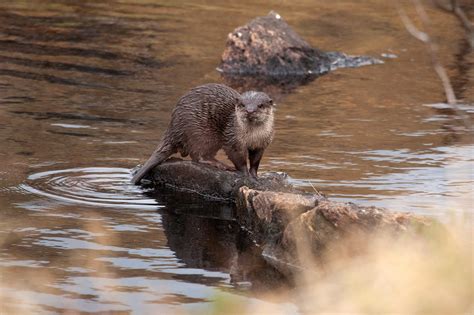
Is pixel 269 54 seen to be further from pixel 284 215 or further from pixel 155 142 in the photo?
pixel 284 215

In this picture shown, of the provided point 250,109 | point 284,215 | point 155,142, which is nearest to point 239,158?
point 250,109

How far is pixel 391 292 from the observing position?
418cm

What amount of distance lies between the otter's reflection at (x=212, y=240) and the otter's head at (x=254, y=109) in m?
0.64

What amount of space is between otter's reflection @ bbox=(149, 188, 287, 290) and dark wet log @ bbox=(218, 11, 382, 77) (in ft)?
18.4

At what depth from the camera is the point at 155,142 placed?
9609 mm

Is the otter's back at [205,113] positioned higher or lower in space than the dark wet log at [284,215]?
higher

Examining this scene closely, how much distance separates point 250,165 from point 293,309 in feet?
8.90

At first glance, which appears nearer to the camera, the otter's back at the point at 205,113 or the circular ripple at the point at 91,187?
the circular ripple at the point at 91,187

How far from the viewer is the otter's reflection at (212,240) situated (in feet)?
20.7

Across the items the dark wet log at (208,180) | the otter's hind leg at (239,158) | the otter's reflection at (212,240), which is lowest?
the otter's reflection at (212,240)

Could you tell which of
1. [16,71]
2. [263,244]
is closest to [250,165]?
[263,244]

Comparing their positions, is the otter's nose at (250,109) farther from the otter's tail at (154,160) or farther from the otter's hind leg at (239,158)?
the otter's tail at (154,160)

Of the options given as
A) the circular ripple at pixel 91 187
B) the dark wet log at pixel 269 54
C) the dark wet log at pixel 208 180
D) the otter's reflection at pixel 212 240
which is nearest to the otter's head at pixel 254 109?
the dark wet log at pixel 208 180

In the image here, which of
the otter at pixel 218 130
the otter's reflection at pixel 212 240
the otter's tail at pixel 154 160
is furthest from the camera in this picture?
the otter's tail at pixel 154 160
